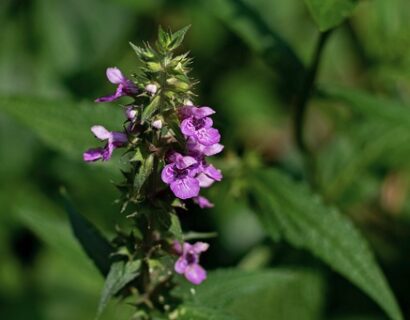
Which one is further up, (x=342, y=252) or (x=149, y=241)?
(x=149, y=241)

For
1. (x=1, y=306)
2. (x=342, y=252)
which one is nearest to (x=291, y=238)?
(x=342, y=252)

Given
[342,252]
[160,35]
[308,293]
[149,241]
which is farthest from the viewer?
[308,293]

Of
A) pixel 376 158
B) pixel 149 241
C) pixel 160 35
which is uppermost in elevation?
pixel 160 35

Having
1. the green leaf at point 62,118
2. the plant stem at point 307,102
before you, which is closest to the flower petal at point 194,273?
the green leaf at point 62,118

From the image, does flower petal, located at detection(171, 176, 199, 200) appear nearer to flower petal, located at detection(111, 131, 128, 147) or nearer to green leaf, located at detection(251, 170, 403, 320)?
flower petal, located at detection(111, 131, 128, 147)

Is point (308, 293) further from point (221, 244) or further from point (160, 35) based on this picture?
point (160, 35)

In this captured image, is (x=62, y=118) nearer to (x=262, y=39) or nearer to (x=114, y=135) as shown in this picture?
(x=262, y=39)

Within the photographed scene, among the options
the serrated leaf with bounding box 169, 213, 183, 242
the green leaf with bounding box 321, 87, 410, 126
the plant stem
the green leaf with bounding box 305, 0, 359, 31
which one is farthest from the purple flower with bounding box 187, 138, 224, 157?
the green leaf with bounding box 321, 87, 410, 126

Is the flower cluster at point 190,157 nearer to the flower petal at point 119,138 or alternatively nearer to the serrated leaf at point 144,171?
the serrated leaf at point 144,171
